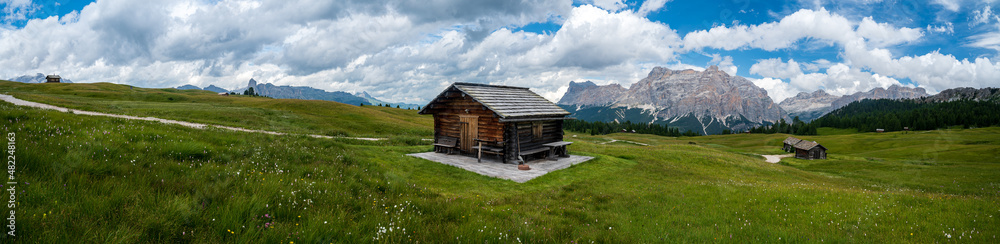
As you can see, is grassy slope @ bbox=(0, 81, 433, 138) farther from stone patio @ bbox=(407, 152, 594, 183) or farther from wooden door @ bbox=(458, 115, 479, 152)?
stone patio @ bbox=(407, 152, 594, 183)

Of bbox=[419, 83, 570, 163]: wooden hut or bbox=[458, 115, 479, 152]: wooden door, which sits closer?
bbox=[419, 83, 570, 163]: wooden hut

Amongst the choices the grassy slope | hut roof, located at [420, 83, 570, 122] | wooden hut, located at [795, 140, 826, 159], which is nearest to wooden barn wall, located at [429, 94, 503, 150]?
hut roof, located at [420, 83, 570, 122]

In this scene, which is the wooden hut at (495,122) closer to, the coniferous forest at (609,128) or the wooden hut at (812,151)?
the wooden hut at (812,151)

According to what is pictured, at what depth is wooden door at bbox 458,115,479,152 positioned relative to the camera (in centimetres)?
2283

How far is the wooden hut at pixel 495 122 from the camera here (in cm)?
2145

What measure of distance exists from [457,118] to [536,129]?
5.14 meters

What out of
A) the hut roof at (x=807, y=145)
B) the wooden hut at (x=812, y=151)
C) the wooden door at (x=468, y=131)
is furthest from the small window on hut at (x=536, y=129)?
the hut roof at (x=807, y=145)

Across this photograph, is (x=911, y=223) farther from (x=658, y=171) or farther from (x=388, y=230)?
(x=658, y=171)

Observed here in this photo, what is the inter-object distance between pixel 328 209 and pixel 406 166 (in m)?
11.7

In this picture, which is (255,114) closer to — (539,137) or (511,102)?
(511,102)

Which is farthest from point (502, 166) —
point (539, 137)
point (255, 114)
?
point (255, 114)

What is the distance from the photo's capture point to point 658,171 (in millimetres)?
22891

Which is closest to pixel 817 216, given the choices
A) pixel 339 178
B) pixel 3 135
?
pixel 339 178

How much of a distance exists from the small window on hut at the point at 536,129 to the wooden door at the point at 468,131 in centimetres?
362
